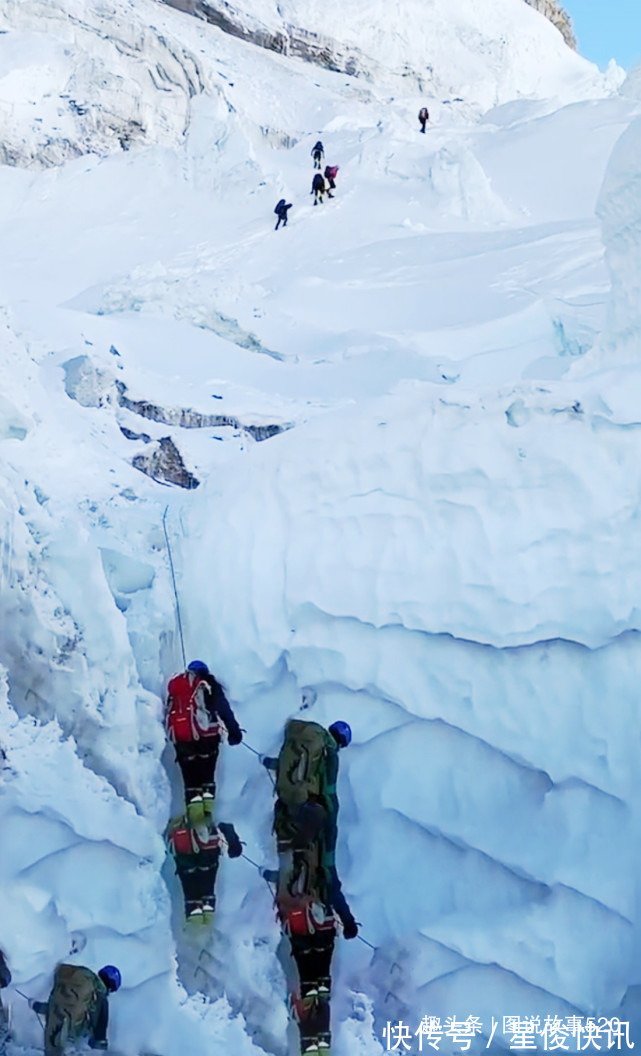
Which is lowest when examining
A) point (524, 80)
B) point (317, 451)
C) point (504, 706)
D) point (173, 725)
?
point (524, 80)

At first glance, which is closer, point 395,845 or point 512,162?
point 395,845

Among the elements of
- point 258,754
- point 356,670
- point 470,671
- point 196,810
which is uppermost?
point 470,671

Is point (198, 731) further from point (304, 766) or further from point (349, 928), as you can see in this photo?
point (349, 928)

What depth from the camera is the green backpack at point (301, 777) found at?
4422mm

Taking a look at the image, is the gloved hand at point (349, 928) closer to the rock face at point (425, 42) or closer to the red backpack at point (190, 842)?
the red backpack at point (190, 842)

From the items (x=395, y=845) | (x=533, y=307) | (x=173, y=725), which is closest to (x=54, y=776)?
(x=173, y=725)

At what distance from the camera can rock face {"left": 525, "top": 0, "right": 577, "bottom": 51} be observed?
1120 inches

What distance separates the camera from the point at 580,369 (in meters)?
5.52

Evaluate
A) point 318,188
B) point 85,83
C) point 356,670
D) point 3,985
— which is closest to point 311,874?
point 356,670

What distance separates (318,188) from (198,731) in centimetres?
893

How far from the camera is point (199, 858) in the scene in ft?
15.0

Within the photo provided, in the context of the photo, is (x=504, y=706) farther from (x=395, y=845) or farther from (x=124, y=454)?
(x=124, y=454)

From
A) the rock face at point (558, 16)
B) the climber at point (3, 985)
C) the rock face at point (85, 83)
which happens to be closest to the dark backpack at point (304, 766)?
the climber at point (3, 985)

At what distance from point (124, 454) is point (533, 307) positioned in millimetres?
3413
